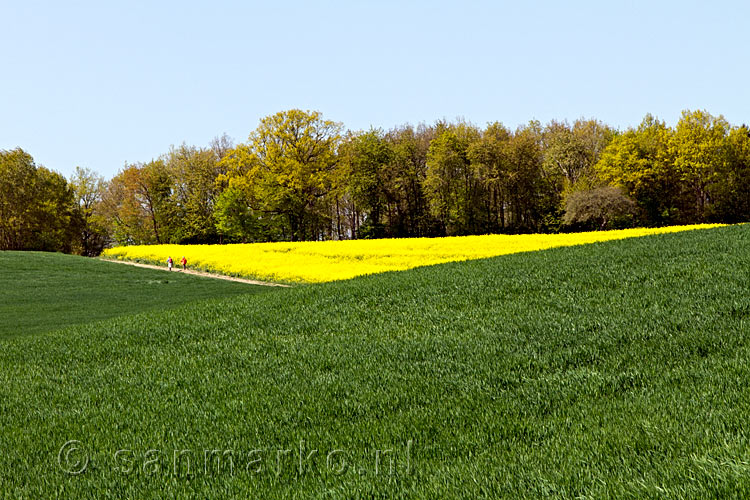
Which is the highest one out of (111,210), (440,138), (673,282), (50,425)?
(440,138)

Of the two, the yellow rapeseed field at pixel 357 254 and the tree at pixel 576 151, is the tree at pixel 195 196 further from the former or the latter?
the tree at pixel 576 151

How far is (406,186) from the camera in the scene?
5906 cm

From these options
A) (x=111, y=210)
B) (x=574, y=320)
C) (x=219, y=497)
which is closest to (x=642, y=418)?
(x=219, y=497)

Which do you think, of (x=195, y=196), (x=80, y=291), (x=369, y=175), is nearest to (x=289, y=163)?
(x=369, y=175)

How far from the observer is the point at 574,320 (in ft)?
30.8

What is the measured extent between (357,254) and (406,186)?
28594 mm

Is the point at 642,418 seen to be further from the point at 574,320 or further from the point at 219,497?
the point at 574,320

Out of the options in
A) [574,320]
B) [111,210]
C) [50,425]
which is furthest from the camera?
[111,210]

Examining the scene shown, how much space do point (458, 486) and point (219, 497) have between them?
A: 81.5 inches

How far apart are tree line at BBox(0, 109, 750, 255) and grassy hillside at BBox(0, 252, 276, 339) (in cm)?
2177

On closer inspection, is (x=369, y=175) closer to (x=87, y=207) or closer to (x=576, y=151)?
(x=576, y=151)

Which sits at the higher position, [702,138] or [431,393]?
[702,138]

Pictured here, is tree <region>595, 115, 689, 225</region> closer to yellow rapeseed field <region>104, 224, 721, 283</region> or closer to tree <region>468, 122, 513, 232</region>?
tree <region>468, 122, 513, 232</region>

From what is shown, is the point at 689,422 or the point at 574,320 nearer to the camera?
the point at 689,422
